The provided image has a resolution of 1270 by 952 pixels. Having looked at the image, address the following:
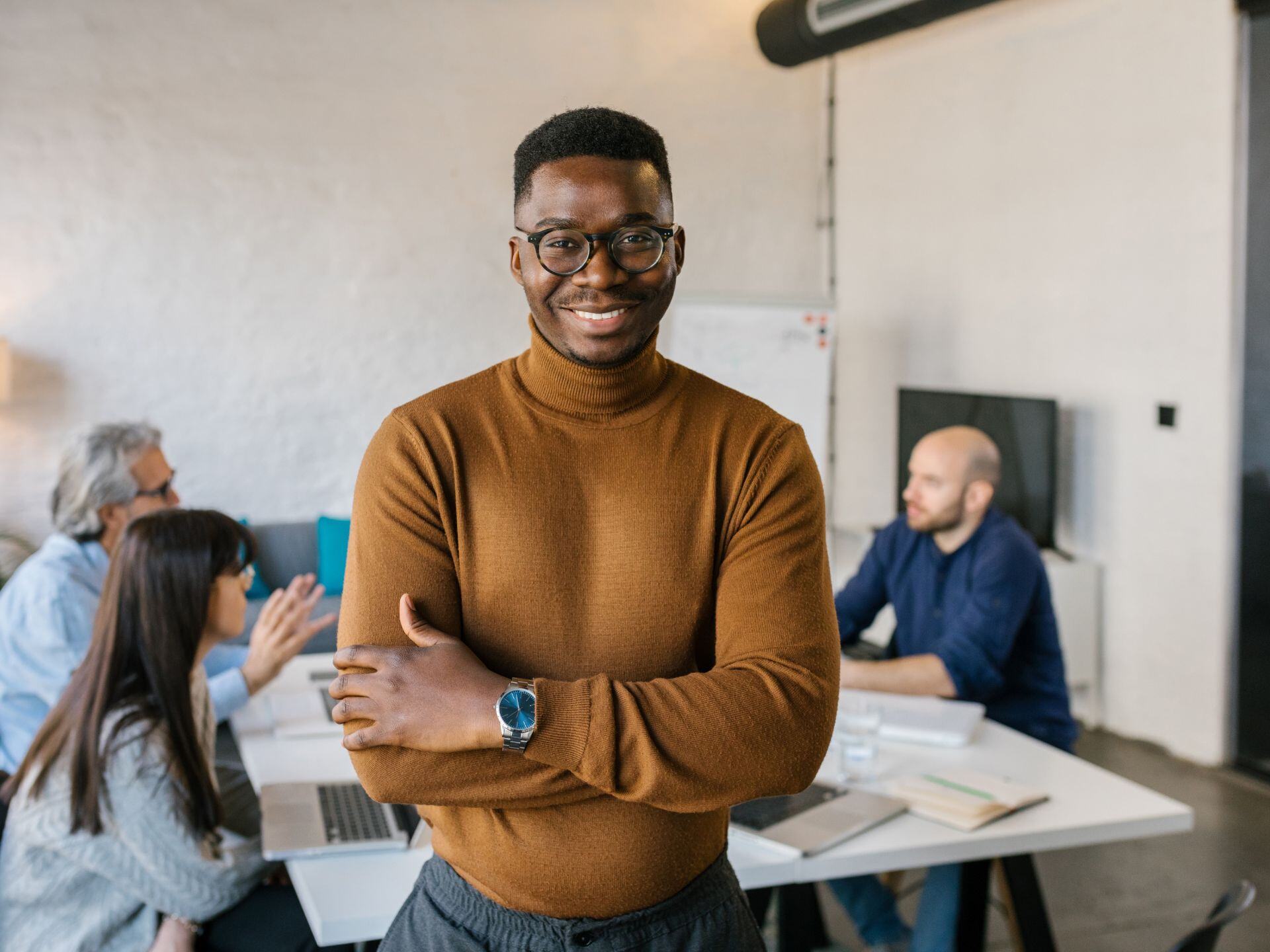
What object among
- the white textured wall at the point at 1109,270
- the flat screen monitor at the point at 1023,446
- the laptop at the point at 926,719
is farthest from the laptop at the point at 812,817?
the flat screen monitor at the point at 1023,446

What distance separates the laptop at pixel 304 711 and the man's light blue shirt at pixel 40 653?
11 cm

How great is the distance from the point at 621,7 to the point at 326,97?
168 cm

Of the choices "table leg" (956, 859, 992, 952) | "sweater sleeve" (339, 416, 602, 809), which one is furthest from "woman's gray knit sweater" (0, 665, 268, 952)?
"table leg" (956, 859, 992, 952)

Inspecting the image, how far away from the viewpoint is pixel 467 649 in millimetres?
1220

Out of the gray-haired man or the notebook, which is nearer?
the notebook

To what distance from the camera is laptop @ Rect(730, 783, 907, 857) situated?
6.28 ft

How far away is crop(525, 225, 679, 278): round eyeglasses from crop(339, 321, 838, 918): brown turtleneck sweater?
10 cm

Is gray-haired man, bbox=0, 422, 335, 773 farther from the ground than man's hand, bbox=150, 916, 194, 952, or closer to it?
farther from the ground

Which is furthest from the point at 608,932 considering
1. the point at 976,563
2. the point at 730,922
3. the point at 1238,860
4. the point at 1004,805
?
the point at 1238,860

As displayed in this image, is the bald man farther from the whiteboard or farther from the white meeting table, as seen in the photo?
the whiteboard

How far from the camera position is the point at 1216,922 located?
1.46 meters

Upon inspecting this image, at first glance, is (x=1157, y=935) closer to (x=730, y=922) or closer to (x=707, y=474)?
(x=730, y=922)

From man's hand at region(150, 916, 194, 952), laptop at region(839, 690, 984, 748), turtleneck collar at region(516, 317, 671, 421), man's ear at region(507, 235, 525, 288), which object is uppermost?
man's ear at region(507, 235, 525, 288)

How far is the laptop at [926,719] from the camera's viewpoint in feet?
8.02
